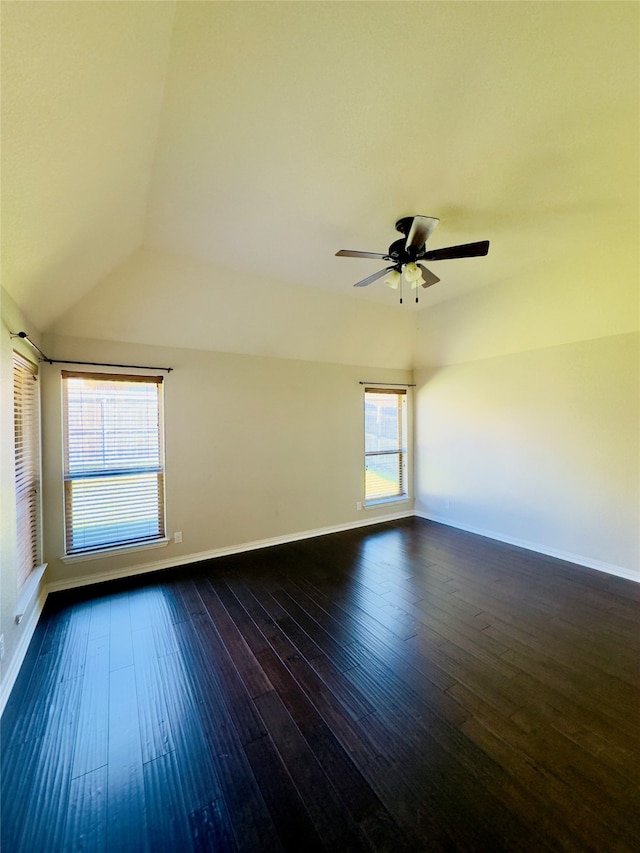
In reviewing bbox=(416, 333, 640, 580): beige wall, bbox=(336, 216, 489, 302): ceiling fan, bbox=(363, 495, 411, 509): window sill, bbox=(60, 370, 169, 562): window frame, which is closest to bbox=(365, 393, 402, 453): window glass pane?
bbox=(416, 333, 640, 580): beige wall

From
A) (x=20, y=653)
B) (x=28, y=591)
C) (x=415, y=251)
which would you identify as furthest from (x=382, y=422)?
(x=20, y=653)

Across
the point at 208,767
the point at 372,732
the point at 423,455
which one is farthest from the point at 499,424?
the point at 208,767

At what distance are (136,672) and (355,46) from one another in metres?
3.51

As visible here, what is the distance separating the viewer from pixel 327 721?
1.83 metres

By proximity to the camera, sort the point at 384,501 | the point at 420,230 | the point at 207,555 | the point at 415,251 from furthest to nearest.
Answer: the point at 384,501 < the point at 207,555 < the point at 415,251 < the point at 420,230

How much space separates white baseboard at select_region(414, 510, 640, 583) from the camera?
11.5 feet

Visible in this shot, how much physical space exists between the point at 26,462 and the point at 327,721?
9.46 feet

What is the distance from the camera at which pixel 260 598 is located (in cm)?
310

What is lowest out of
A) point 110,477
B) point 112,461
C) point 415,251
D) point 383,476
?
point 383,476

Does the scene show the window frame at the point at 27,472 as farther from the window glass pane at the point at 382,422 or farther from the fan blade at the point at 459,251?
the window glass pane at the point at 382,422

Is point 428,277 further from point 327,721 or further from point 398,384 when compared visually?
point 327,721

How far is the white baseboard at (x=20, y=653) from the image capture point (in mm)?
1943

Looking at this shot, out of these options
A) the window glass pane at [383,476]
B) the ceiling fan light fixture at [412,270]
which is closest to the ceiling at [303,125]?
the ceiling fan light fixture at [412,270]

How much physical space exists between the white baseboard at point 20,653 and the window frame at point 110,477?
0.46 m
